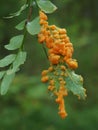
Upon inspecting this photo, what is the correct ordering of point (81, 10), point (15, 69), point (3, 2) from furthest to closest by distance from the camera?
point (81, 10) → point (3, 2) → point (15, 69)

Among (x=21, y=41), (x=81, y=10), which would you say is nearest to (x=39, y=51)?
(x=81, y=10)

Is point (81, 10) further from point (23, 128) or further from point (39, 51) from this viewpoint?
point (23, 128)

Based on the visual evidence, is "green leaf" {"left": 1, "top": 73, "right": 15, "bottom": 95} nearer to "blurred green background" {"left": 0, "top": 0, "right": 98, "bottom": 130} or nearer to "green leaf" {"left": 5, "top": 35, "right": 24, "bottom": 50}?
"green leaf" {"left": 5, "top": 35, "right": 24, "bottom": 50}

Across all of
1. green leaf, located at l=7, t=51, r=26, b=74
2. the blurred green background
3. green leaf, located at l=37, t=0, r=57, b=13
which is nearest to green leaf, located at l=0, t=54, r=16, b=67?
green leaf, located at l=7, t=51, r=26, b=74

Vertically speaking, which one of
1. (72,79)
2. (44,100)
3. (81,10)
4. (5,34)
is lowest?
(81,10)

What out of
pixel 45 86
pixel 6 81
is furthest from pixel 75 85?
pixel 45 86

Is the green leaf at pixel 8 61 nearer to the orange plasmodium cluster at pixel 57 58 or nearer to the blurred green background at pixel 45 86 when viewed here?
the orange plasmodium cluster at pixel 57 58

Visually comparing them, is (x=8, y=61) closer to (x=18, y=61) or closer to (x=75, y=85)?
(x=18, y=61)

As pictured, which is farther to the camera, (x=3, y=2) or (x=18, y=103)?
(x=3, y=2)
